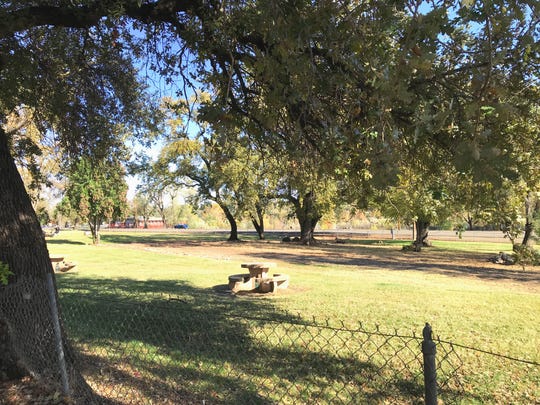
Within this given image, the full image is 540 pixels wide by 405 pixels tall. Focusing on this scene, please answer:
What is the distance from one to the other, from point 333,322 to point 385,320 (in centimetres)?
99

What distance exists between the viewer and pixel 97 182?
30312 millimetres

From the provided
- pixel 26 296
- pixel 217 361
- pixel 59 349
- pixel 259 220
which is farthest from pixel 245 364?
pixel 259 220

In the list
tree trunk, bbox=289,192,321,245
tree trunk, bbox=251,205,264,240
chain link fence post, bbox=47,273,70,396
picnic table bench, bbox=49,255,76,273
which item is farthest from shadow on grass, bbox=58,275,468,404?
tree trunk, bbox=251,205,264,240

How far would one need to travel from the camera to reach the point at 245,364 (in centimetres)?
536

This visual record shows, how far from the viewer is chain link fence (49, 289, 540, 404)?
4.46m

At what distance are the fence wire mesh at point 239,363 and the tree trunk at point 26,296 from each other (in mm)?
609

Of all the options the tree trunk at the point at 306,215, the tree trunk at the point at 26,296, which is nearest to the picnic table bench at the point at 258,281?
the tree trunk at the point at 26,296

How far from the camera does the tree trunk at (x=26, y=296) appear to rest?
13.0 ft

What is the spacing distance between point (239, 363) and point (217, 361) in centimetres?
29

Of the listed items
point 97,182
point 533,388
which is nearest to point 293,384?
point 533,388

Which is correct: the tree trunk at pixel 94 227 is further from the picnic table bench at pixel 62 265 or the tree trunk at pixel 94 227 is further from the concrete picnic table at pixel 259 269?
the concrete picnic table at pixel 259 269

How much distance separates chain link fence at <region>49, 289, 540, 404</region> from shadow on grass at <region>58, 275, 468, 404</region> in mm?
12

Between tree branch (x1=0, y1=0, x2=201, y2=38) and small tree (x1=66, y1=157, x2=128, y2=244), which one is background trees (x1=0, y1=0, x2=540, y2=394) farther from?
small tree (x1=66, y1=157, x2=128, y2=244)

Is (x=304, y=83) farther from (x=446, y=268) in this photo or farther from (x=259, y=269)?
(x=446, y=268)
